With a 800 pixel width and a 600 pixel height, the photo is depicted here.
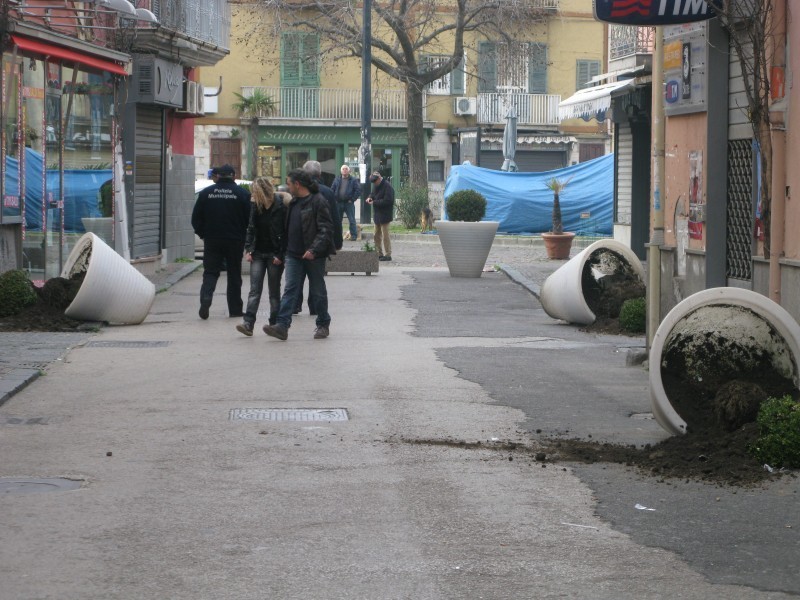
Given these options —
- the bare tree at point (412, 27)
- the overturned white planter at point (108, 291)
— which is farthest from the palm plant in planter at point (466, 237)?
the bare tree at point (412, 27)

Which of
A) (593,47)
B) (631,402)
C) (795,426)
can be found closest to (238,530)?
(795,426)

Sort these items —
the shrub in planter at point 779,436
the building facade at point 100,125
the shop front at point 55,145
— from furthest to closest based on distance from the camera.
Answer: the building facade at point 100,125
the shop front at point 55,145
the shrub in planter at point 779,436

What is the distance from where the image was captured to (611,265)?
52.4 ft

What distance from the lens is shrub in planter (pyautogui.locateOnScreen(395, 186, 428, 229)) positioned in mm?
38781

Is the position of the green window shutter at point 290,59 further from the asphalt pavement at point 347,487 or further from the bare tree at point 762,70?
the bare tree at point 762,70

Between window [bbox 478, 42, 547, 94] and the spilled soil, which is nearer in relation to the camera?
the spilled soil

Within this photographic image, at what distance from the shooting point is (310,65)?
5262cm

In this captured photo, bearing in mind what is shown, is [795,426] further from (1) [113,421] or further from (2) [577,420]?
(1) [113,421]

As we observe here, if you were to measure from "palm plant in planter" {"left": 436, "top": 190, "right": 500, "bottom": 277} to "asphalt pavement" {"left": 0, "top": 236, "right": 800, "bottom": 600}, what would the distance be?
1006 cm

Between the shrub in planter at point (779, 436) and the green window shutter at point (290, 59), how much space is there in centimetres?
4478

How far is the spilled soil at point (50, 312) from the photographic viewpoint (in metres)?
14.4

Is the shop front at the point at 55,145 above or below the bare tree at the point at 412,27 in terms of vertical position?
below

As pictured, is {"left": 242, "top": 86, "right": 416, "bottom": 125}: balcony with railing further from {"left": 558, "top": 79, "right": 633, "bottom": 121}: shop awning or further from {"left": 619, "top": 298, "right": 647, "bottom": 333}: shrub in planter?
{"left": 619, "top": 298, "right": 647, "bottom": 333}: shrub in planter

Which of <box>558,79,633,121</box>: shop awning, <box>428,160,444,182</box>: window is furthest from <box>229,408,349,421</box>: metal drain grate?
<box>428,160,444,182</box>: window
